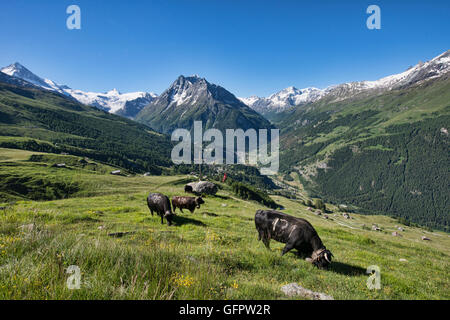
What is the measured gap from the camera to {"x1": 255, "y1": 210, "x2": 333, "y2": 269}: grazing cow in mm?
10164

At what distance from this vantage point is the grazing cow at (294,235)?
10.2 m

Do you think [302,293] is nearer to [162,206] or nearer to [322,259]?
[322,259]

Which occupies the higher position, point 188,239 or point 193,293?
point 193,293

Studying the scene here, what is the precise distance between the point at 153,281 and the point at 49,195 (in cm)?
8183

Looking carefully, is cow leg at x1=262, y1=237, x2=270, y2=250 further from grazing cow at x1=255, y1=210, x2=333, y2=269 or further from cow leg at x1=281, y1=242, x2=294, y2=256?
cow leg at x1=281, y1=242, x2=294, y2=256

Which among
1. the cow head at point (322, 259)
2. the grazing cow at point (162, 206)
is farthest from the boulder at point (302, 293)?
the grazing cow at point (162, 206)

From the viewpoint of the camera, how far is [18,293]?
3785 mm

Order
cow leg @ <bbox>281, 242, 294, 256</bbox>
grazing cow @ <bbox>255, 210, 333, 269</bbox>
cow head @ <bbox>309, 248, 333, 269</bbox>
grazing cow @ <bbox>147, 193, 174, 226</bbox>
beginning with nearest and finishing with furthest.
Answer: cow head @ <bbox>309, 248, 333, 269</bbox> → grazing cow @ <bbox>255, 210, 333, 269</bbox> → cow leg @ <bbox>281, 242, 294, 256</bbox> → grazing cow @ <bbox>147, 193, 174, 226</bbox>

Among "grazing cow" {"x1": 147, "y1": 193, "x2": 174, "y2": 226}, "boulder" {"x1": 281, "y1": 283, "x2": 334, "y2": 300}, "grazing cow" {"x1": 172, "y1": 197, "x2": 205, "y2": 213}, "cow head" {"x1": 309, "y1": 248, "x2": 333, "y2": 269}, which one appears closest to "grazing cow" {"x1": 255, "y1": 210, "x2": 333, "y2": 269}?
"cow head" {"x1": 309, "y1": 248, "x2": 333, "y2": 269}

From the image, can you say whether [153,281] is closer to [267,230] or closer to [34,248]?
[34,248]

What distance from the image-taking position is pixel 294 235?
11.4 m

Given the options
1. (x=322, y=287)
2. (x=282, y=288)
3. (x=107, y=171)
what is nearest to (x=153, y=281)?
(x=282, y=288)
